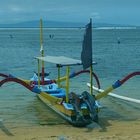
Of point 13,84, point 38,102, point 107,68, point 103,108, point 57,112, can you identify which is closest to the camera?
point 57,112

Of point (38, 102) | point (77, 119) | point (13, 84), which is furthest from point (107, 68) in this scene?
point (77, 119)

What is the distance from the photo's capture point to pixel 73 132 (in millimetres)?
13391

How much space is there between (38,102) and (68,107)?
4498mm

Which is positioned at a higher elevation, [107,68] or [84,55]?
[84,55]

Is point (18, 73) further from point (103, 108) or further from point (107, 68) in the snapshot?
point (103, 108)

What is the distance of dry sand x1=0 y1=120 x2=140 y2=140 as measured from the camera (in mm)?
12531

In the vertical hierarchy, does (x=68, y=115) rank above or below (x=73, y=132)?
above

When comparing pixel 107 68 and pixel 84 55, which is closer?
pixel 84 55

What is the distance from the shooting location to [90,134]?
13039 millimetres

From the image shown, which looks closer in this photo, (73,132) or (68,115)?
(73,132)

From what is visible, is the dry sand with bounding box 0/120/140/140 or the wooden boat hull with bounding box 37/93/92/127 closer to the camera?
the dry sand with bounding box 0/120/140/140

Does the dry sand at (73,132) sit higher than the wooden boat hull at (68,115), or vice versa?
the wooden boat hull at (68,115)

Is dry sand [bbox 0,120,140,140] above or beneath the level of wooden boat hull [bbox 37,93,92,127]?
beneath

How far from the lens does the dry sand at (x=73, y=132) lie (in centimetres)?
1253
